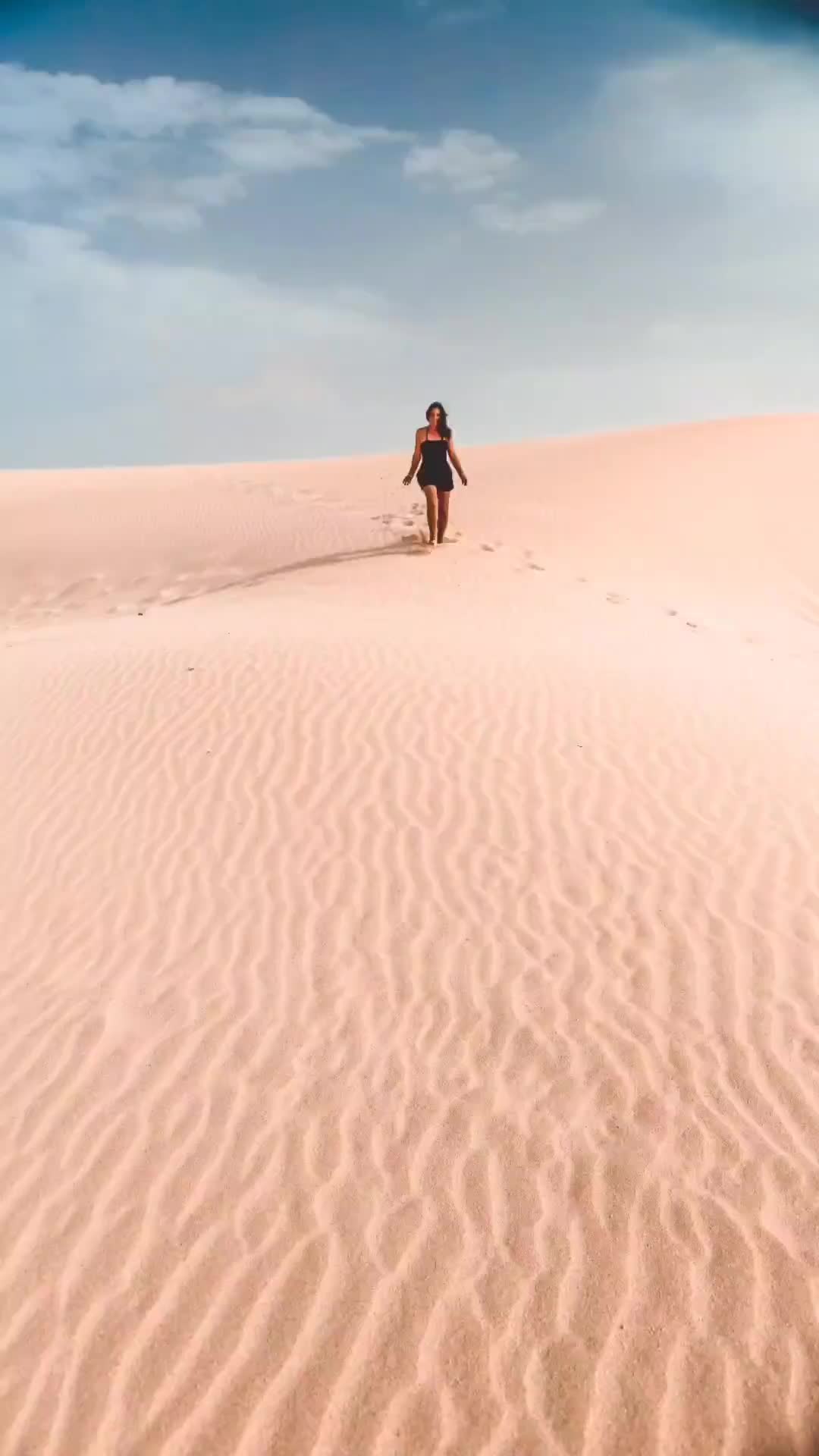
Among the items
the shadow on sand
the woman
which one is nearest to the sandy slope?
the woman

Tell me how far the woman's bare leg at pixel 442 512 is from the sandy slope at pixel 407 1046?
3.91 m

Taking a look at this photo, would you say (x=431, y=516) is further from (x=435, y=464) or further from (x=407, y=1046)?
(x=407, y=1046)

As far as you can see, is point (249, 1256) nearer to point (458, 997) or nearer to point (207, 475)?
point (458, 997)

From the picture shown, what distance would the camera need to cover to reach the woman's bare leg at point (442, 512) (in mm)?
15325

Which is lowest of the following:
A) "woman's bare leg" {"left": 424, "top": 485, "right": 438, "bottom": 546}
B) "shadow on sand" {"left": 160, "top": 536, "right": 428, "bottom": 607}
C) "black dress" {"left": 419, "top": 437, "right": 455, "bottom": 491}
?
"shadow on sand" {"left": 160, "top": 536, "right": 428, "bottom": 607}

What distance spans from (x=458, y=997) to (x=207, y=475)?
25054 millimetres

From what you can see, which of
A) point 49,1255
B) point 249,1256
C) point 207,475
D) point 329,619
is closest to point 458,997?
point 249,1256

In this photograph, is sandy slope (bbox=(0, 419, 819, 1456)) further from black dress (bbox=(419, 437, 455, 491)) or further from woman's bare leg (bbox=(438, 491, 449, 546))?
woman's bare leg (bbox=(438, 491, 449, 546))

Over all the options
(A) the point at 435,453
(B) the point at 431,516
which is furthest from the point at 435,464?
(B) the point at 431,516

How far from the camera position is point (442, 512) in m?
16.0

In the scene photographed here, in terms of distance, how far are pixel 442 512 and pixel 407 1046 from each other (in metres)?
11.6

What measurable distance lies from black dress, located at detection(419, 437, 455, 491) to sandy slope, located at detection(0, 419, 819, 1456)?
3327mm

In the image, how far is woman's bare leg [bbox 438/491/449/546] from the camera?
15.3 m

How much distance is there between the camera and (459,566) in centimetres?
1530
